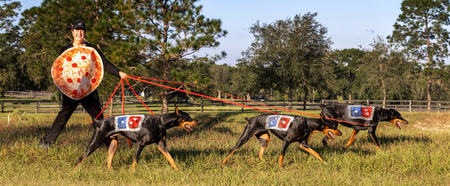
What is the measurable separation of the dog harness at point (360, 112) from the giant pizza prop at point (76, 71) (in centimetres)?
603

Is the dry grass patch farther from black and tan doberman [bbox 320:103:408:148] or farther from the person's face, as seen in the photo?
the person's face

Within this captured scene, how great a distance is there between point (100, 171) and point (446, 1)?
35309mm

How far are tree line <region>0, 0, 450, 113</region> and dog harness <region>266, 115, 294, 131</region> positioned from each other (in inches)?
259

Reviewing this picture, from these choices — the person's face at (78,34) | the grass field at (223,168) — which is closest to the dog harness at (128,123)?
the grass field at (223,168)

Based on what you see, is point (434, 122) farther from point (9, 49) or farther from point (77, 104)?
point (9, 49)

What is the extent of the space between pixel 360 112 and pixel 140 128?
5.44 meters

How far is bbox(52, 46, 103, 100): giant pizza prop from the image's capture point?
5.51m

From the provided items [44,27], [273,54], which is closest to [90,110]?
[44,27]

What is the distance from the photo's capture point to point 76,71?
551cm

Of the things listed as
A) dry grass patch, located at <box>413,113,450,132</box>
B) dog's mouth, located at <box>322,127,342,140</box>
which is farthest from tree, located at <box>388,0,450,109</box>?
dog's mouth, located at <box>322,127,342,140</box>

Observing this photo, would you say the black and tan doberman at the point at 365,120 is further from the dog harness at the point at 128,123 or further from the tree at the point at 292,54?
the tree at the point at 292,54

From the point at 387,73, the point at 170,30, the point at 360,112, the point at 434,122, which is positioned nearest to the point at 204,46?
the point at 170,30

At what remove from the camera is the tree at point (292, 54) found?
25.2 meters

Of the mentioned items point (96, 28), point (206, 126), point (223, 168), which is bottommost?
point (206, 126)
